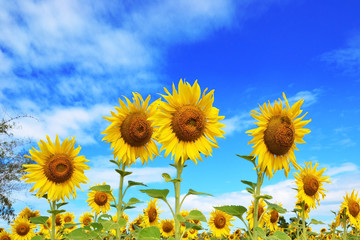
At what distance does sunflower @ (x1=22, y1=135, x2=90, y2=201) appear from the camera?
608 centimetres

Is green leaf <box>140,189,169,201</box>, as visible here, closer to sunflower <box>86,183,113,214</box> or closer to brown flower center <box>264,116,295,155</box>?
brown flower center <box>264,116,295,155</box>

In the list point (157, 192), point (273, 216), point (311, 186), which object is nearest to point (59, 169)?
point (157, 192)

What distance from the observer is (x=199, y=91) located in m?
4.34

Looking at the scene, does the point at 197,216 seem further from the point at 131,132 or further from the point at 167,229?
the point at 167,229

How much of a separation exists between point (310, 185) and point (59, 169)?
544 cm

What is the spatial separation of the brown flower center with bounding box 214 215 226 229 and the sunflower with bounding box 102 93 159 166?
5262mm

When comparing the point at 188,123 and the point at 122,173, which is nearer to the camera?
the point at 188,123

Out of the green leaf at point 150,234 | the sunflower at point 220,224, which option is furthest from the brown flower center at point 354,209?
the green leaf at point 150,234

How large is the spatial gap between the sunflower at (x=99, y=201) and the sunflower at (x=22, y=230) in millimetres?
2464

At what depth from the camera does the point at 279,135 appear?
15.4ft

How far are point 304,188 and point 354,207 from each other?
2.09 m

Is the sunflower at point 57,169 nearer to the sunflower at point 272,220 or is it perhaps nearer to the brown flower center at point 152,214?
the brown flower center at point 152,214

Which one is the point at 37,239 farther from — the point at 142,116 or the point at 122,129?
the point at 142,116

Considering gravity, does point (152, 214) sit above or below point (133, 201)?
above
